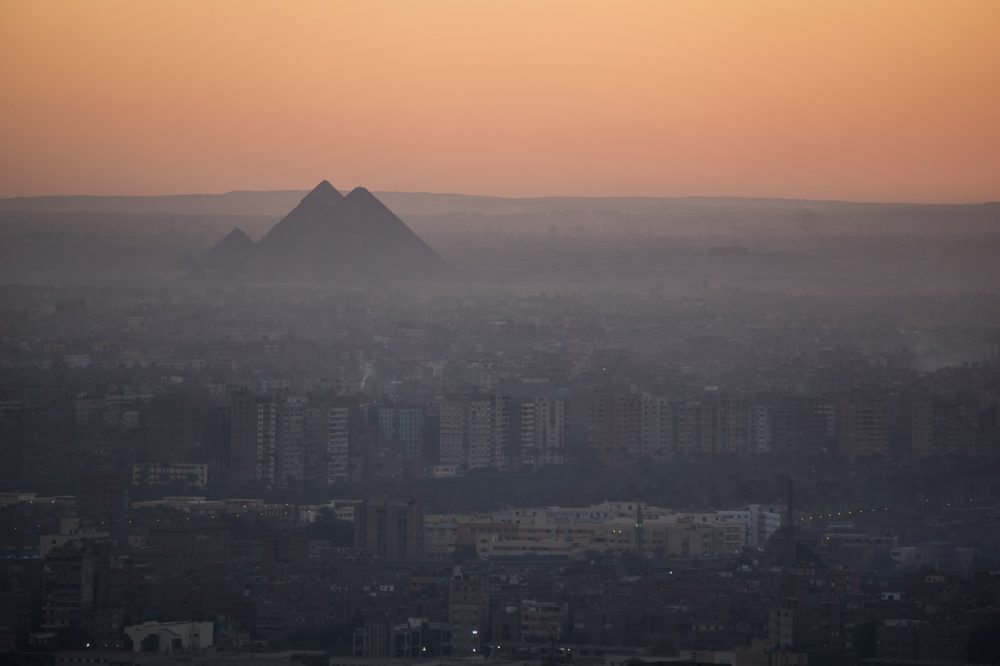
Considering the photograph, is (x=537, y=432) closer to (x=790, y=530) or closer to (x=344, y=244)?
(x=790, y=530)

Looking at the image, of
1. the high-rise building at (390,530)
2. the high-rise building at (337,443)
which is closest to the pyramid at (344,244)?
the high-rise building at (337,443)

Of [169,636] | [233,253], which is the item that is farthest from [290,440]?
[233,253]

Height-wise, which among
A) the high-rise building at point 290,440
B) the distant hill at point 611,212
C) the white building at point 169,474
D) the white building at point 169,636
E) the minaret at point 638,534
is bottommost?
the white building at point 169,636

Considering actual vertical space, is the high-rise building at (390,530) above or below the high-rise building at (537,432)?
below

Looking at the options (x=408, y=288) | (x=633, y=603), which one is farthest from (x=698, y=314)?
(x=633, y=603)

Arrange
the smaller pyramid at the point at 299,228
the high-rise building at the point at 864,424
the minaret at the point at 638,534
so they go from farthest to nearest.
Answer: the smaller pyramid at the point at 299,228, the high-rise building at the point at 864,424, the minaret at the point at 638,534

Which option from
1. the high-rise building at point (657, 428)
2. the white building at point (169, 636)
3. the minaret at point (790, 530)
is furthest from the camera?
the high-rise building at point (657, 428)

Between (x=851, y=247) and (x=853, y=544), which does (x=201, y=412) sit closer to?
(x=853, y=544)

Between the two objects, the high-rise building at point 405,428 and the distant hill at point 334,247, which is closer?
the high-rise building at point 405,428

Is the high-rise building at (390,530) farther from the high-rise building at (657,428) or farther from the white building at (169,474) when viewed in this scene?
the high-rise building at (657,428)

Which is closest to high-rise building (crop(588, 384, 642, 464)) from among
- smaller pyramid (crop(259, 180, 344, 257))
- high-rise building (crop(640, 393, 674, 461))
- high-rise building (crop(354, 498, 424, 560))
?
high-rise building (crop(640, 393, 674, 461))
